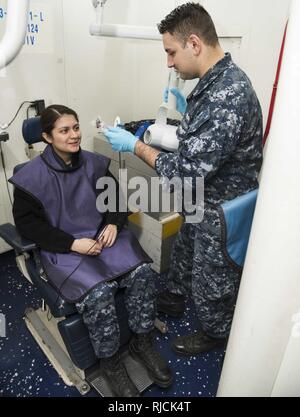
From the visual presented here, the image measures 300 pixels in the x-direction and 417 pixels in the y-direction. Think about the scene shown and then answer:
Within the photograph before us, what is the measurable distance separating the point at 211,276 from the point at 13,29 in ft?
4.36

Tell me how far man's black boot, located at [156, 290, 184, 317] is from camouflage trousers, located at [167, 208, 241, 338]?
0.28 m

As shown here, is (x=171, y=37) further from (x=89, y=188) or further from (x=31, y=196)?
(x=31, y=196)

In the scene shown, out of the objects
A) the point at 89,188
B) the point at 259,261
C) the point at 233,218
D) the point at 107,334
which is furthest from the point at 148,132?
the point at 259,261

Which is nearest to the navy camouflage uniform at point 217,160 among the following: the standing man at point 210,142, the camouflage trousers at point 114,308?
the standing man at point 210,142

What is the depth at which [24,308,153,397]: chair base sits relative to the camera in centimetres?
151

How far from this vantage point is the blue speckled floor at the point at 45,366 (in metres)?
1.52

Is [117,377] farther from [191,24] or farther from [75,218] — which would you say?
[191,24]

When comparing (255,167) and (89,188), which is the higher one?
(255,167)

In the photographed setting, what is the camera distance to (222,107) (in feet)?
4.00

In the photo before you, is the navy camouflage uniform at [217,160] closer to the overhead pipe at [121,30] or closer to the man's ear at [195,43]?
the man's ear at [195,43]

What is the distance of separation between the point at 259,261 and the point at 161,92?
209cm

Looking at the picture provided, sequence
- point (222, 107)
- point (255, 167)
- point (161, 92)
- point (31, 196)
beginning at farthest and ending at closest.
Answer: point (161, 92), point (31, 196), point (255, 167), point (222, 107)

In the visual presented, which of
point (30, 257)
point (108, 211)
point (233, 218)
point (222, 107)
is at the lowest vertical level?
point (30, 257)

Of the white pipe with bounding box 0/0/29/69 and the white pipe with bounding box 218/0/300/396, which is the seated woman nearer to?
the white pipe with bounding box 0/0/29/69
